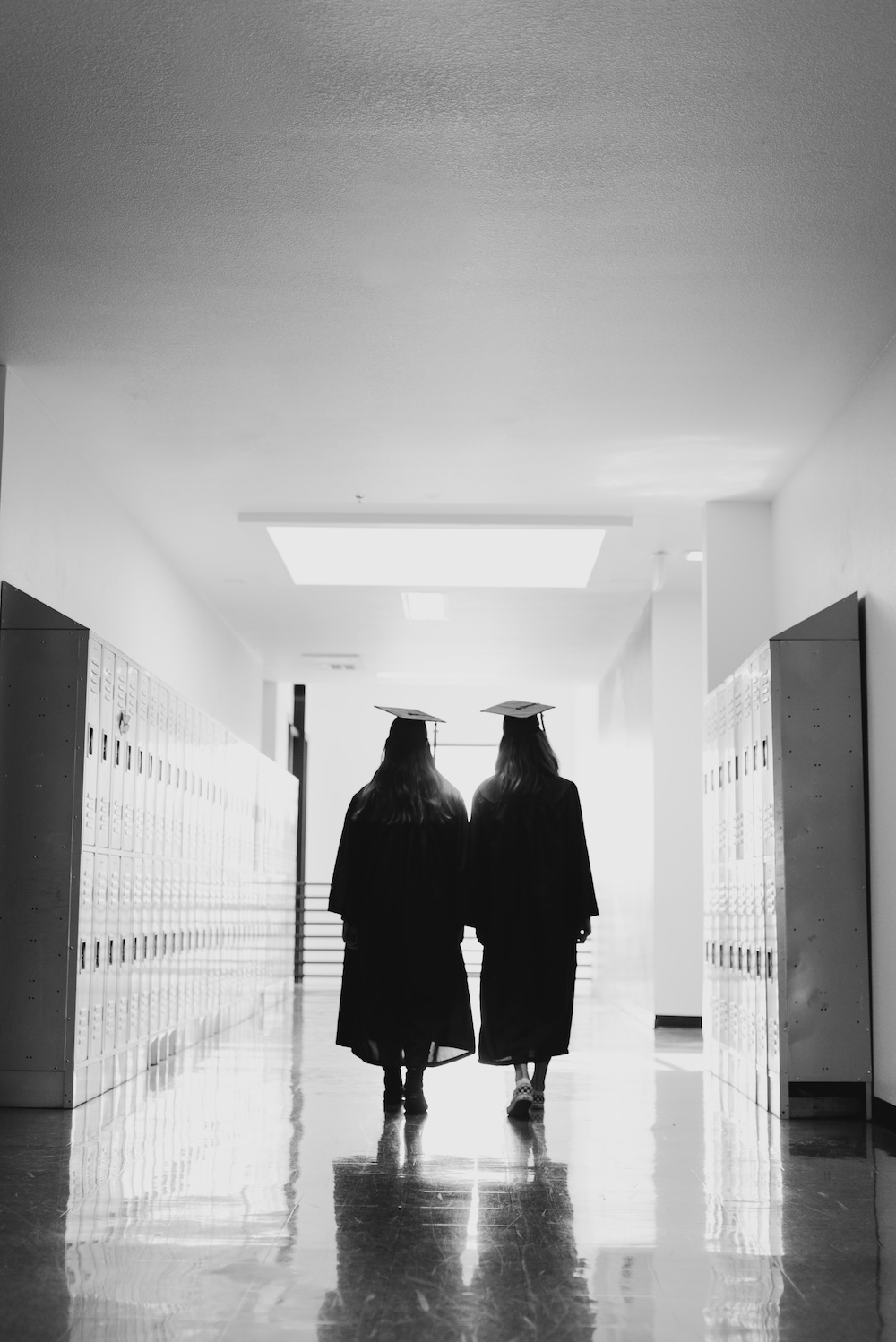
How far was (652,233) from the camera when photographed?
508 centimetres

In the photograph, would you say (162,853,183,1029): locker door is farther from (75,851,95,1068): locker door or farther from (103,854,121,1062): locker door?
(75,851,95,1068): locker door

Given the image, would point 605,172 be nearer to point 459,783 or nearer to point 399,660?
point 399,660

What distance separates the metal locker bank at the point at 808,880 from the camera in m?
5.99

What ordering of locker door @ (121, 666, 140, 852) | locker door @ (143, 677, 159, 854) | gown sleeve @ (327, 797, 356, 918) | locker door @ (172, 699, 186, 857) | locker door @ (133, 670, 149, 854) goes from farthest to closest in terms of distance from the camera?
locker door @ (172, 699, 186, 857), locker door @ (143, 677, 159, 854), locker door @ (133, 670, 149, 854), locker door @ (121, 666, 140, 852), gown sleeve @ (327, 797, 356, 918)

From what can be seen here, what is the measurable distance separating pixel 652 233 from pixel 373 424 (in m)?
2.49

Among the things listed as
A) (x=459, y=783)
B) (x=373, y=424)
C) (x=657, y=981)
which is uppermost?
(x=373, y=424)

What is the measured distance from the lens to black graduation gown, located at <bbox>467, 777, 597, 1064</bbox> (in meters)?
5.64

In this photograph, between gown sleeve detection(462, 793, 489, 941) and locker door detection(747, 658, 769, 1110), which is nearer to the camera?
gown sleeve detection(462, 793, 489, 941)

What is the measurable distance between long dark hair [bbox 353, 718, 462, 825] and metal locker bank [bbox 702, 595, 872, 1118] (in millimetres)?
1600

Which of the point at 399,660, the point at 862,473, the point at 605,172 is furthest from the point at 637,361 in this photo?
the point at 399,660

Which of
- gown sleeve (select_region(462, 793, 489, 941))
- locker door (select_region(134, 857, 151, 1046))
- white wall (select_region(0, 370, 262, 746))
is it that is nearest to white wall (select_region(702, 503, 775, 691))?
gown sleeve (select_region(462, 793, 489, 941))

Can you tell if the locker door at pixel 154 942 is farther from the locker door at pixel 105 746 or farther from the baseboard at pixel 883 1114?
the baseboard at pixel 883 1114

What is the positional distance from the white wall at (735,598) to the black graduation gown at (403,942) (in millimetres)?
3121

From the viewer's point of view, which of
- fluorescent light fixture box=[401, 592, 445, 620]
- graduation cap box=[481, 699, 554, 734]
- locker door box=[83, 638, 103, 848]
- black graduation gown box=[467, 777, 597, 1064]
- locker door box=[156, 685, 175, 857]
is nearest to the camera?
black graduation gown box=[467, 777, 597, 1064]
